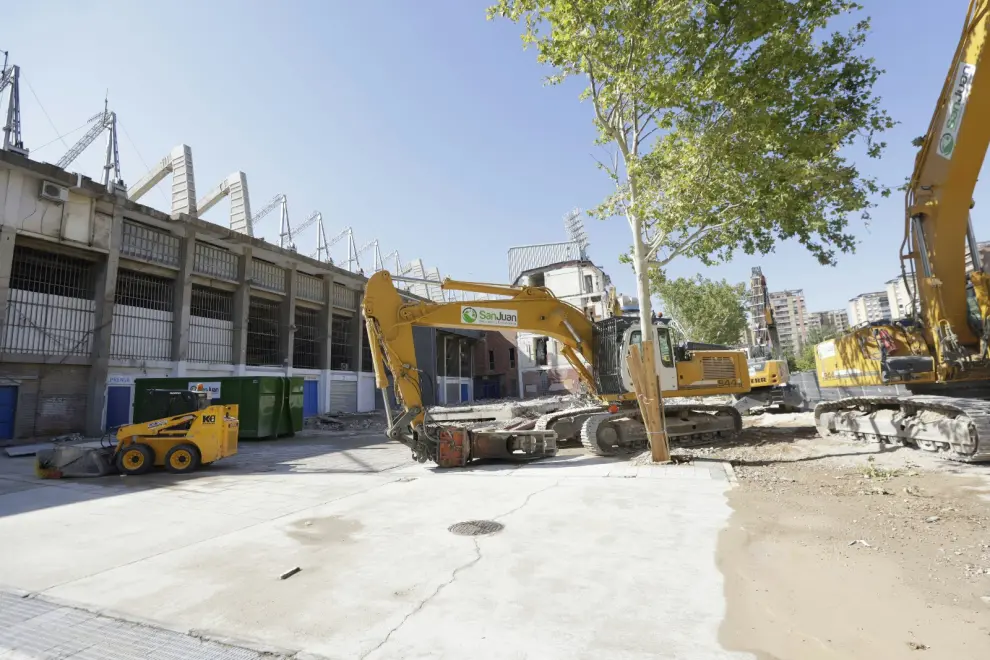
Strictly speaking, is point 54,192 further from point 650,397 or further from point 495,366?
point 495,366

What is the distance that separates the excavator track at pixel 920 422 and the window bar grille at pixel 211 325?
24051mm

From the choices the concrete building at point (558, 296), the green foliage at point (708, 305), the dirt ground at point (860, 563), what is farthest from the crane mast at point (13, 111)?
the green foliage at point (708, 305)

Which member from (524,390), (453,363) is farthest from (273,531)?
(524,390)

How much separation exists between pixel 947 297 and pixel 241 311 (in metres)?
25.7

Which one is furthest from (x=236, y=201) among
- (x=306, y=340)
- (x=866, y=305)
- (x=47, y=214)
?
(x=866, y=305)

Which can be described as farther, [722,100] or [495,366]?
[495,366]

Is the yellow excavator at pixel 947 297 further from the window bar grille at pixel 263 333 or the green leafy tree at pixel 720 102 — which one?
the window bar grille at pixel 263 333

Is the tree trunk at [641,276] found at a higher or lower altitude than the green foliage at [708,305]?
lower

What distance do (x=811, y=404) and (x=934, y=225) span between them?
17.4m

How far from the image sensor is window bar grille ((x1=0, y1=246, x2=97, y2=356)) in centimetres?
1670

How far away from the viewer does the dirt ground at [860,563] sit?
3.12 metres

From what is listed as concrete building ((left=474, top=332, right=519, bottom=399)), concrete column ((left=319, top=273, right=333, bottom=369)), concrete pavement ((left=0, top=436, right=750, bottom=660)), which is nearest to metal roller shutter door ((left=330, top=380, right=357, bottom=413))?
concrete column ((left=319, top=273, right=333, bottom=369))

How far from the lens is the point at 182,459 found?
11.0 m

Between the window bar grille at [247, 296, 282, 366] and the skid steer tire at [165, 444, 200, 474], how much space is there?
1566 cm
